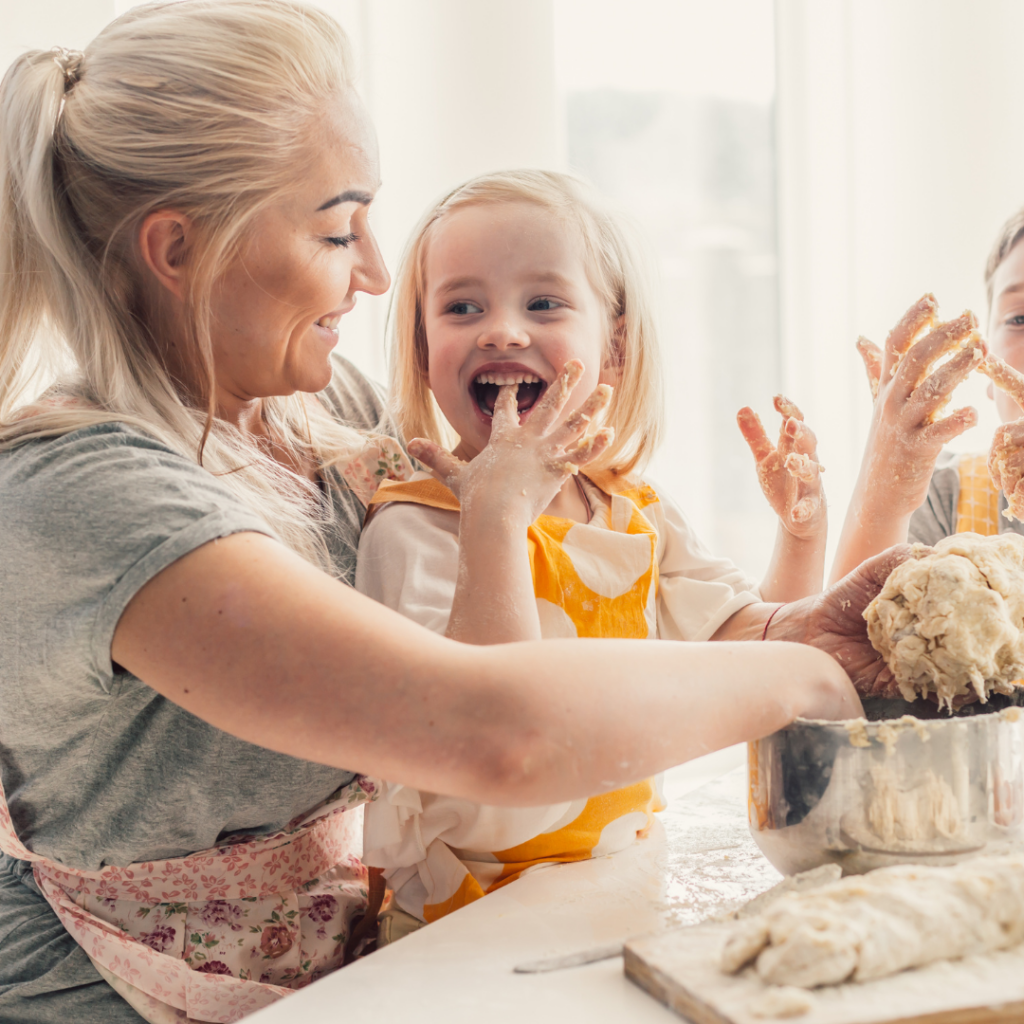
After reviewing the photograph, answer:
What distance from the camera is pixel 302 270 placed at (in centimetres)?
98

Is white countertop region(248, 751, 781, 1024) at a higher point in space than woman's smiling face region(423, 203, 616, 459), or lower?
lower

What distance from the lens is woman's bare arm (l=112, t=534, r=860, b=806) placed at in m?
0.65

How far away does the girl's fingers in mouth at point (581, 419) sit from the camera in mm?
928

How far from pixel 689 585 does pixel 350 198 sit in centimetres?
59

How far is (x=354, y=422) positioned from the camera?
4.39 ft

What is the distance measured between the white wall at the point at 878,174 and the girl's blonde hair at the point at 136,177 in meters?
2.16

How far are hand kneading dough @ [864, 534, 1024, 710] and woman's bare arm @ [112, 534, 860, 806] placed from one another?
206 mm

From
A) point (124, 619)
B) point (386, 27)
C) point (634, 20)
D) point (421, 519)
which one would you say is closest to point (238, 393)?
point (421, 519)

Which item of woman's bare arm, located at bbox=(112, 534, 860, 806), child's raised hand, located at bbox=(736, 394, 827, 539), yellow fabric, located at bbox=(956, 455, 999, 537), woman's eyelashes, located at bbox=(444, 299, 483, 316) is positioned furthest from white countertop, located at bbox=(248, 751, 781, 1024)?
yellow fabric, located at bbox=(956, 455, 999, 537)

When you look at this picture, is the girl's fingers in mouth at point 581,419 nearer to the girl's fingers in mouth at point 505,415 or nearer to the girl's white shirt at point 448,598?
the girl's fingers in mouth at point 505,415

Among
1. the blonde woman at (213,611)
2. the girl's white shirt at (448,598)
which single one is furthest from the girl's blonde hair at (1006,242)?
the blonde woman at (213,611)

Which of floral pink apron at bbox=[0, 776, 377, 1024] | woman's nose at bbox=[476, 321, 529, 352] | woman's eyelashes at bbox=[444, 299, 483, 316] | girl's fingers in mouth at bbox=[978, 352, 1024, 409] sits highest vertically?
woman's eyelashes at bbox=[444, 299, 483, 316]

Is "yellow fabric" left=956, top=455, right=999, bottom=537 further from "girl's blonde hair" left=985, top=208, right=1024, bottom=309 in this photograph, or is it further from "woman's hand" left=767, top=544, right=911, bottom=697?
"woman's hand" left=767, top=544, right=911, bottom=697

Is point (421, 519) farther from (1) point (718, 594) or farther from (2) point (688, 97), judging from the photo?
(2) point (688, 97)
